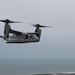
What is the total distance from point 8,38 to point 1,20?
10.6 feet

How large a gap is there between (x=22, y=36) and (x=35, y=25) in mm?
5126

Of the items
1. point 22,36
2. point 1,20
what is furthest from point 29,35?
point 1,20

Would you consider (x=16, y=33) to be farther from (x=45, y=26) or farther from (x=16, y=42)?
(x=45, y=26)

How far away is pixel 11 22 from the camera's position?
58.6m

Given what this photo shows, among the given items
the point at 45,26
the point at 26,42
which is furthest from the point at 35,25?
the point at 26,42

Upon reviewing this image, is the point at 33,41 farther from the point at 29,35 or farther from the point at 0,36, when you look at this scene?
the point at 0,36

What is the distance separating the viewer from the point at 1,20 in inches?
2292

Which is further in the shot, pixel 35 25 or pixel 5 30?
pixel 35 25

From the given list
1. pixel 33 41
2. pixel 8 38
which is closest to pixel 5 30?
pixel 8 38

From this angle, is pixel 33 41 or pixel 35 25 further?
pixel 35 25

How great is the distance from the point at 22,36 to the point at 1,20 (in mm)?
4438

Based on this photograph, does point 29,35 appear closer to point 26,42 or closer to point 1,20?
point 26,42

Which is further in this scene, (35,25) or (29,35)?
(35,25)

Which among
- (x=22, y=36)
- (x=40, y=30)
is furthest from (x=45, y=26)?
(x=22, y=36)
